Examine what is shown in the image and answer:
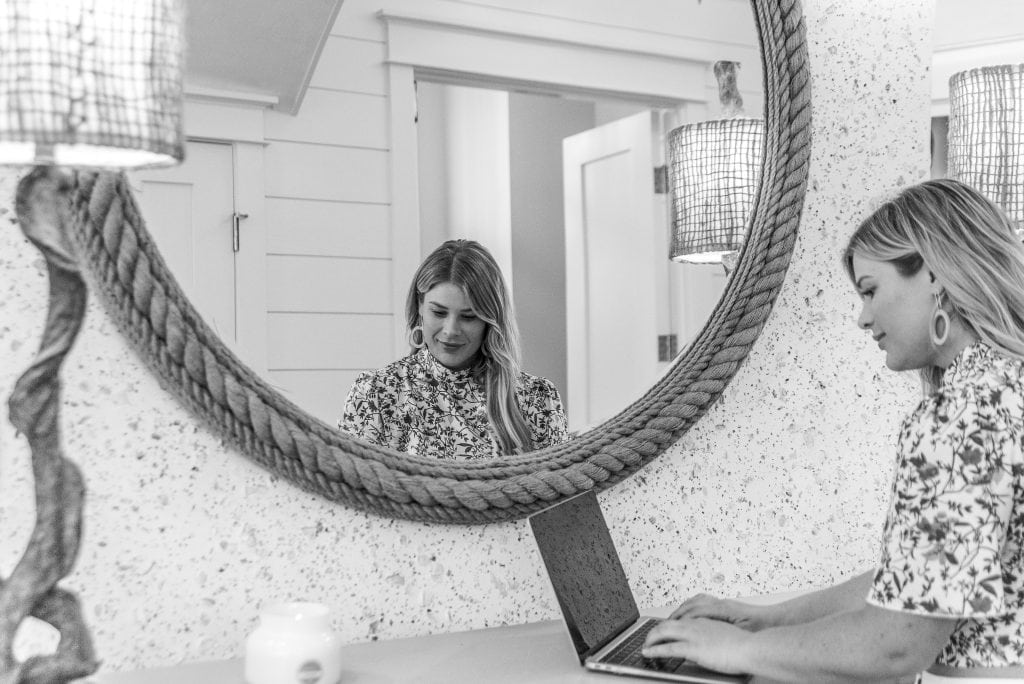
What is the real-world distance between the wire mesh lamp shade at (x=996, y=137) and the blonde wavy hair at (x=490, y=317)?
3.36 feet

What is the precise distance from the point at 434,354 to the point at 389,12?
421 millimetres

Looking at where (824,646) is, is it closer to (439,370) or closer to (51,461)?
(439,370)

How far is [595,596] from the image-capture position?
4.32 feet

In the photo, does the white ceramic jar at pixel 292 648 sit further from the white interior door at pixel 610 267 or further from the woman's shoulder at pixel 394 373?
the white interior door at pixel 610 267

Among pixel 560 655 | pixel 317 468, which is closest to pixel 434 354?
pixel 317 468

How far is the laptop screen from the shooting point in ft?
4.05

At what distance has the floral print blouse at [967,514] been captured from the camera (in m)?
1.09

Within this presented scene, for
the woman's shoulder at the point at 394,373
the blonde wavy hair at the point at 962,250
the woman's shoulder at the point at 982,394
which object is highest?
the blonde wavy hair at the point at 962,250

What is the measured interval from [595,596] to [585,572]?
0.12 feet

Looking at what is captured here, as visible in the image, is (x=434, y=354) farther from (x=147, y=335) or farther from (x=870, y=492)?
(x=870, y=492)

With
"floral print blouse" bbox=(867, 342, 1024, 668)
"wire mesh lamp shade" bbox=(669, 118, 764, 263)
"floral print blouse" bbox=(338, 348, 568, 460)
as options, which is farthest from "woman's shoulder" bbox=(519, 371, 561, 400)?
"floral print blouse" bbox=(867, 342, 1024, 668)

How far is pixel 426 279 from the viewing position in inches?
48.9

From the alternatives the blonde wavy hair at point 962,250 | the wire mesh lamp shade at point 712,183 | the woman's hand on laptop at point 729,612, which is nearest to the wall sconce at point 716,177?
the wire mesh lamp shade at point 712,183

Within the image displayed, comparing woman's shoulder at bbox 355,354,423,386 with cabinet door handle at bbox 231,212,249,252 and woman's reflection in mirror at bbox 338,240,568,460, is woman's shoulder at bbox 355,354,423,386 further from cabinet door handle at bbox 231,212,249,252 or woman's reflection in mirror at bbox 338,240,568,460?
cabinet door handle at bbox 231,212,249,252
